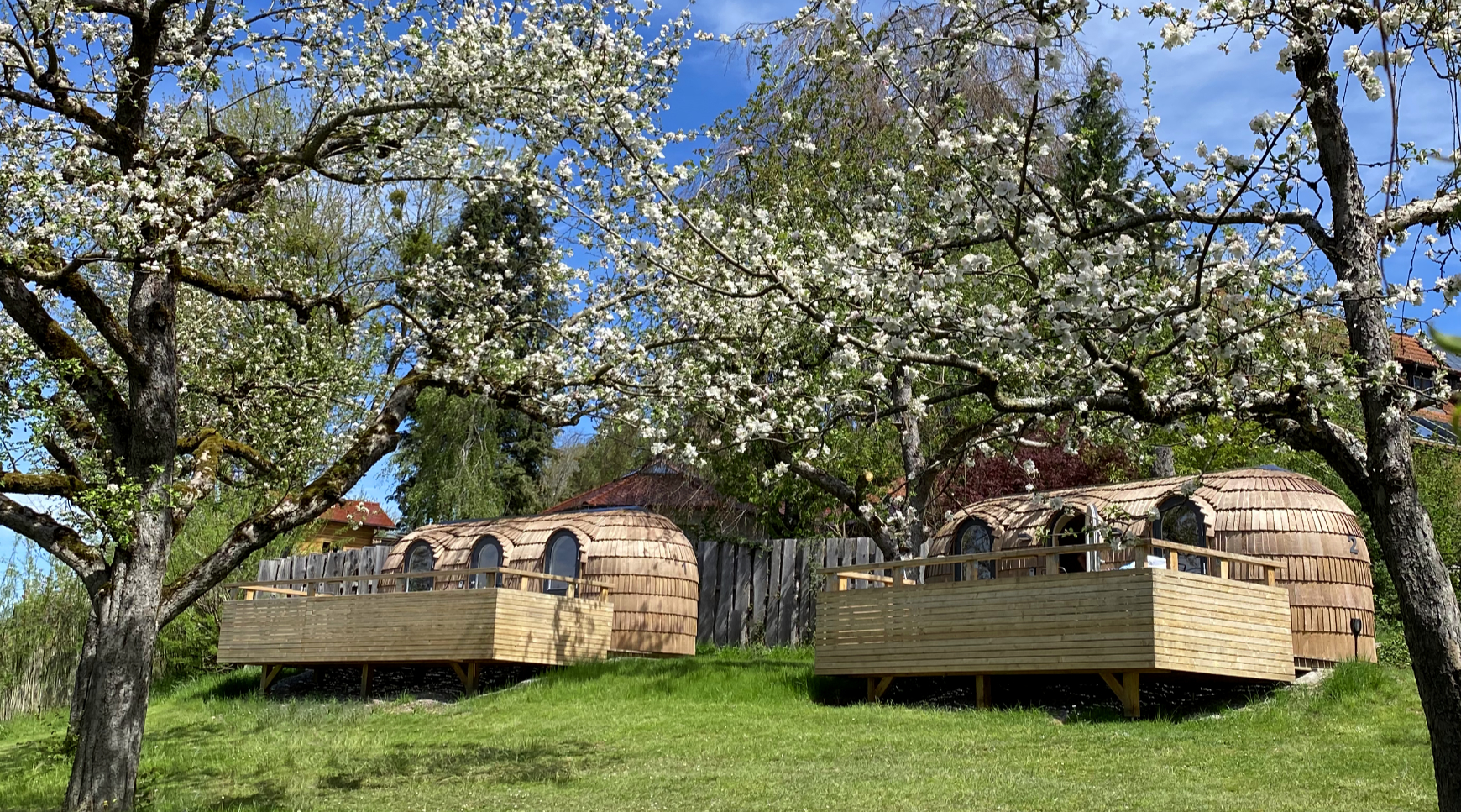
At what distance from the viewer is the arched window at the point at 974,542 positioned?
18.8 metres

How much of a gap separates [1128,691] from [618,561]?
33.9 ft

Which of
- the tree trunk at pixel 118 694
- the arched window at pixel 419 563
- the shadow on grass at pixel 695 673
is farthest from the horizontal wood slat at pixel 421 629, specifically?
the tree trunk at pixel 118 694

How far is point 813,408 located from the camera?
48.6ft

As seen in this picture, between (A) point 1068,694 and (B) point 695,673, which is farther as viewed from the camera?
(B) point 695,673

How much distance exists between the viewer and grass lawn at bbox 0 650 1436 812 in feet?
35.8

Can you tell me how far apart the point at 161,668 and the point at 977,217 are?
24.8 metres

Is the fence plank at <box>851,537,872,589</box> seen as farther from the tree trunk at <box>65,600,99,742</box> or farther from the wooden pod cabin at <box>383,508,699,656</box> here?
the tree trunk at <box>65,600,99,742</box>

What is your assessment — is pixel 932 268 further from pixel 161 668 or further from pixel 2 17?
pixel 161 668

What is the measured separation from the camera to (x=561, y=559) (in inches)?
915

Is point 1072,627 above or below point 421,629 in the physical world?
above

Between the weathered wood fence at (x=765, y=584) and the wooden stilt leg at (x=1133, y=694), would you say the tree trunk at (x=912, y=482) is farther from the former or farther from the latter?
the wooden stilt leg at (x=1133, y=694)

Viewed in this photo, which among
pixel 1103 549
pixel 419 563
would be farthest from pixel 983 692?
pixel 419 563

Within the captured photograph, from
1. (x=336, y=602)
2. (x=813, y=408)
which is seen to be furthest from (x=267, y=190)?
(x=336, y=602)

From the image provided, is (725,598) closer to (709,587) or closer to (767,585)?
(709,587)
